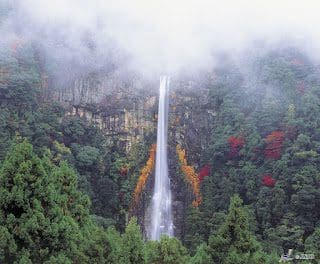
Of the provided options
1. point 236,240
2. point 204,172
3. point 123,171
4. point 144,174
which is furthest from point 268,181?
point 236,240

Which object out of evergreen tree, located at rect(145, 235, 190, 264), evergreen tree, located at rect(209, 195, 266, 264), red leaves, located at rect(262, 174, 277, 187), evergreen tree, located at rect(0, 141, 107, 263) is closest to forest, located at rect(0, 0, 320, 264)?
red leaves, located at rect(262, 174, 277, 187)

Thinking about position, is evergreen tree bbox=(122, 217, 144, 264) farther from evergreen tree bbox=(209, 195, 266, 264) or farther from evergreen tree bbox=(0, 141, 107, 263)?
evergreen tree bbox=(209, 195, 266, 264)

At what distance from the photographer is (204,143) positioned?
45875mm

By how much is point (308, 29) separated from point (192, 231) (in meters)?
21.0

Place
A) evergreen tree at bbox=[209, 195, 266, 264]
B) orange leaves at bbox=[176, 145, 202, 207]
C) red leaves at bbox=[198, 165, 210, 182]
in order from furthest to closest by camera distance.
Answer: red leaves at bbox=[198, 165, 210, 182]
orange leaves at bbox=[176, 145, 202, 207]
evergreen tree at bbox=[209, 195, 266, 264]

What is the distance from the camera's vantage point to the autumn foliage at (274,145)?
3747 cm

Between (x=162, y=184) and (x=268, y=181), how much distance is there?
413 inches

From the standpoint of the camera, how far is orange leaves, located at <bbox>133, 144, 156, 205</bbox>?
4300 cm

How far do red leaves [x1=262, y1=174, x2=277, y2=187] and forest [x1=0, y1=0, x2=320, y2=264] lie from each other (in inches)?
2.6

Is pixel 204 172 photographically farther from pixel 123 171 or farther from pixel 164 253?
pixel 164 253

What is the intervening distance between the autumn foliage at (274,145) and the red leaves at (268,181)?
5.27ft

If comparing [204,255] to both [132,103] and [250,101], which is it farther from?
[132,103]

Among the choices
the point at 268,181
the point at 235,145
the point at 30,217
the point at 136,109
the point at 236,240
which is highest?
the point at 136,109

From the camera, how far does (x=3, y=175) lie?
1239cm
